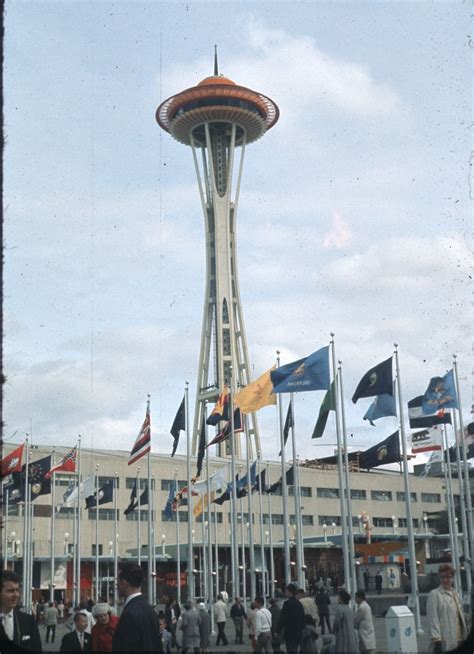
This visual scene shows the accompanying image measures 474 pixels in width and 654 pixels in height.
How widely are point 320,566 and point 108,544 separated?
20.0 m

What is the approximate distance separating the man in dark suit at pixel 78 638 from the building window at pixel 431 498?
8864 cm

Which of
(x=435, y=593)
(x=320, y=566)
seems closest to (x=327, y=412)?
(x=435, y=593)

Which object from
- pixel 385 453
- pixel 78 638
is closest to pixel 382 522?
pixel 385 453

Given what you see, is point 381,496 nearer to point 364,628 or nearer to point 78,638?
point 364,628

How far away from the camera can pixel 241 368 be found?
112 m

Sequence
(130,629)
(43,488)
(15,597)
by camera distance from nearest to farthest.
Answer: (130,629) → (15,597) → (43,488)

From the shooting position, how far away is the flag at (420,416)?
120 feet

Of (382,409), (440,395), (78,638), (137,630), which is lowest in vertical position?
(78,638)

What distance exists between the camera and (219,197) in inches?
4486

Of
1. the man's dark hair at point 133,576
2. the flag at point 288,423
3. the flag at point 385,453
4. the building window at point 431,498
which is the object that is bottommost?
the man's dark hair at point 133,576

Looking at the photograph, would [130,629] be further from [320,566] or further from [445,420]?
[320,566]

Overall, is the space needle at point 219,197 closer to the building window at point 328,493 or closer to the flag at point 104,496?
the building window at point 328,493

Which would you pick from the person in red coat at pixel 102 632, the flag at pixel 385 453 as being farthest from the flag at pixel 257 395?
the person in red coat at pixel 102 632

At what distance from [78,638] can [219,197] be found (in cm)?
10199
